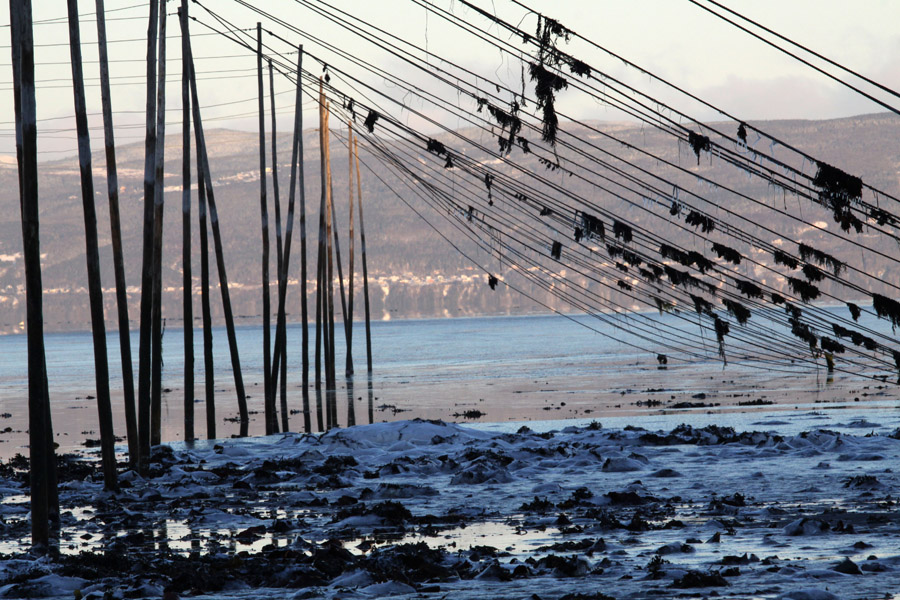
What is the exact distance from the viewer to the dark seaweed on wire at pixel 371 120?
50.8 feet

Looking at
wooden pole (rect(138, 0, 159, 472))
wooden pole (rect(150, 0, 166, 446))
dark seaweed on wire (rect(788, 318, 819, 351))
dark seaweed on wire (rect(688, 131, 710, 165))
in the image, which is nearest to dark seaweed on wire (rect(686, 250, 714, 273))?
dark seaweed on wire (rect(788, 318, 819, 351))

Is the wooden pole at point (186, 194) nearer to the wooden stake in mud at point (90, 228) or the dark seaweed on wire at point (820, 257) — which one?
the wooden stake in mud at point (90, 228)

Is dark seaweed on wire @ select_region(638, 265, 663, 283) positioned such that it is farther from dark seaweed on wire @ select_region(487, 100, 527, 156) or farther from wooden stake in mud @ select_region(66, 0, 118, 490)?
wooden stake in mud @ select_region(66, 0, 118, 490)

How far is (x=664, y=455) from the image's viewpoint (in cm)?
1850

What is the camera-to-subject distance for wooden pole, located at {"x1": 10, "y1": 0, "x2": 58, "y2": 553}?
34.3ft

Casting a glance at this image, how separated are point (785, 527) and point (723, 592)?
3202mm

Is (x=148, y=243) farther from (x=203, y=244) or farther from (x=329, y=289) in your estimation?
(x=329, y=289)

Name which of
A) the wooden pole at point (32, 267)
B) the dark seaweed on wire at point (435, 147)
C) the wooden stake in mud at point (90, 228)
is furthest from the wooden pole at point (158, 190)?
the wooden pole at point (32, 267)

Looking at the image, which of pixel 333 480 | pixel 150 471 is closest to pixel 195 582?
pixel 333 480

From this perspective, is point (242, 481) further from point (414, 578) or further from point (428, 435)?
point (414, 578)

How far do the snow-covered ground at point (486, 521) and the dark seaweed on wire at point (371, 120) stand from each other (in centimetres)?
531

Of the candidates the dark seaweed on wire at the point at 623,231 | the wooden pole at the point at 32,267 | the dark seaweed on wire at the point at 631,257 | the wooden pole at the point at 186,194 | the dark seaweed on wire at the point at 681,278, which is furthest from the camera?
the wooden pole at the point at 186,194

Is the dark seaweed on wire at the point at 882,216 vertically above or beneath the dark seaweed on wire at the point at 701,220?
beneath

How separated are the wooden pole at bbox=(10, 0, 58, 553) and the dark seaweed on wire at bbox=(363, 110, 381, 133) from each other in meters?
5.66
